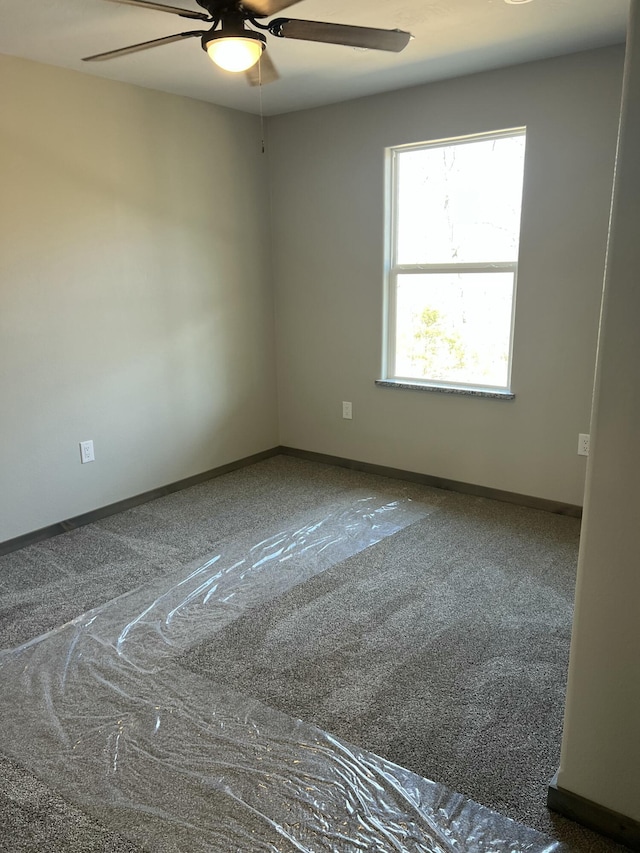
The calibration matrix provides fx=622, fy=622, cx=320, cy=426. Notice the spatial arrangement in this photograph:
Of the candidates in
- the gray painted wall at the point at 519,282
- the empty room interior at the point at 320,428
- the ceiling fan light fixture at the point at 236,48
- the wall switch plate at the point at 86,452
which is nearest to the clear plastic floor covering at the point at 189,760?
the empty room interior at the point at 320,428

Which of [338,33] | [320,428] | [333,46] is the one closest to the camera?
[338,33]

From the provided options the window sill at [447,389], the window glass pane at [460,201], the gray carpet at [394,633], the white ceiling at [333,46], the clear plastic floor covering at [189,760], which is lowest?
the clear plastic floor covering at [189,760]

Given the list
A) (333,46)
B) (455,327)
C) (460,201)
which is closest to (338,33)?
(333,46)

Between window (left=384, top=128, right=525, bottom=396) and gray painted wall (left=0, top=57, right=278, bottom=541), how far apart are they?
105 cm

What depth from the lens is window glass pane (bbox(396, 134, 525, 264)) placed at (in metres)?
3.53

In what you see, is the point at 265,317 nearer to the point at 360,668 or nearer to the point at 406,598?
the point at 406,598

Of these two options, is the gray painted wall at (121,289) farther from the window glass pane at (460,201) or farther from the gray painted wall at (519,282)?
the window glass pane at (460,201)

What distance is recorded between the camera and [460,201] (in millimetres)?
3719

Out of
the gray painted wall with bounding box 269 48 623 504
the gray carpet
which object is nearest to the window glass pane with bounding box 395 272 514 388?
the gray painted wall with bounding box 269 48 623 504

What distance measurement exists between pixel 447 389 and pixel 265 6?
2.40m

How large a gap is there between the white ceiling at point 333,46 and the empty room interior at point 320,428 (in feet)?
0.08

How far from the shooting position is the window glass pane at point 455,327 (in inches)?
146

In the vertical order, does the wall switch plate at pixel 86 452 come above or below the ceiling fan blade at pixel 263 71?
below

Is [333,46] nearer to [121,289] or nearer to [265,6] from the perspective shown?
[265,6]
